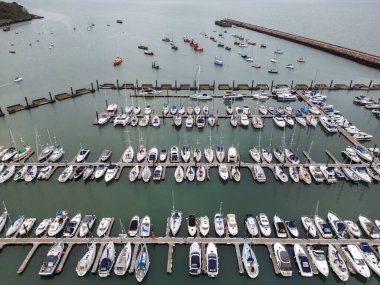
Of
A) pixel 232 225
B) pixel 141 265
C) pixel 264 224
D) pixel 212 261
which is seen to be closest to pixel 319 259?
pixel 264 224

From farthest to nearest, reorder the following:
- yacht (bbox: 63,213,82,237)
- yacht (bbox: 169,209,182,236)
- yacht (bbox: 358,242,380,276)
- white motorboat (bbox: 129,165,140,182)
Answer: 1. white motorboat (bbox: 129,165,140,182)
2. yacht (bbox: 169,209,182,236)
3. yacht (bbox: 63,213,82,237)
4. yacht (bbox: 358,242,380,276)

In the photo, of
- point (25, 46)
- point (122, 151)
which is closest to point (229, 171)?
point (122, 151)

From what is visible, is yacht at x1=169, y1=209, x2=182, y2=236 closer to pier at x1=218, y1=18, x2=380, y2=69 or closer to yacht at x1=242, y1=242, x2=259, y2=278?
→ yacht at x1=242, y1=242, x2=259, y2=278

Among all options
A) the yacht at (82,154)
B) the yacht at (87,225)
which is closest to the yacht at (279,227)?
the yacht at (87,225)

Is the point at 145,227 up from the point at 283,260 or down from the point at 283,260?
down

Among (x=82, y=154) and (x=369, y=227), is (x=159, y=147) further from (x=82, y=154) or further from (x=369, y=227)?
(x=369, y=227)

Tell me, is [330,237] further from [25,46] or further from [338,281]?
[25,46]

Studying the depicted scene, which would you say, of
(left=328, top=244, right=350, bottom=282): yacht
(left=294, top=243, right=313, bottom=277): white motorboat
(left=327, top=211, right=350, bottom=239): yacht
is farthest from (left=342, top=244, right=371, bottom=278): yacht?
(left=294, top=243, right=313, bottom=277): white motorboat
